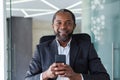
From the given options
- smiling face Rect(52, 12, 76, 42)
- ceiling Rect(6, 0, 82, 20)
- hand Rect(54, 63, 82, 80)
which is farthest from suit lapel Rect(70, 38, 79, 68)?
ceiling Rect(6, 0, 82, 20)

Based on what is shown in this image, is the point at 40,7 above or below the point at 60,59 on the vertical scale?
above

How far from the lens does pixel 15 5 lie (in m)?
3.61

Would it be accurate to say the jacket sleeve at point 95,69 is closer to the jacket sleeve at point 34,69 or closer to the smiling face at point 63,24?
the smiling face at point 63,24

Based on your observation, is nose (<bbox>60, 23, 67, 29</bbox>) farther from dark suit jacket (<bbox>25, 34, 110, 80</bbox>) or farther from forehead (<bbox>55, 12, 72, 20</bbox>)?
dark suit jacket (<bbox>25, 34, 110, 80</bbox>)

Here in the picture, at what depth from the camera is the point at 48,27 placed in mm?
3395

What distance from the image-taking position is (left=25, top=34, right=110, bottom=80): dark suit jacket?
5.15 ft

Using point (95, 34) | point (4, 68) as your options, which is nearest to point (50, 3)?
point (95, 34)

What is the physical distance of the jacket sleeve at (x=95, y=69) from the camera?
149cm

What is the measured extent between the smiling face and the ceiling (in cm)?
191

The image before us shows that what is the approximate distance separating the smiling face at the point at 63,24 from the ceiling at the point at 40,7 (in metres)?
1.91

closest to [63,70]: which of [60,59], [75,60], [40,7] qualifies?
[60,59]

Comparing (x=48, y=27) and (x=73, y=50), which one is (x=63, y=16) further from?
(x=48, y=27)

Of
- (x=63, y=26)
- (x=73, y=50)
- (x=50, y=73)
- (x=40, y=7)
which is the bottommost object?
(x=50, y=73)

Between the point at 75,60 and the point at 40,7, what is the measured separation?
6.83 feet
